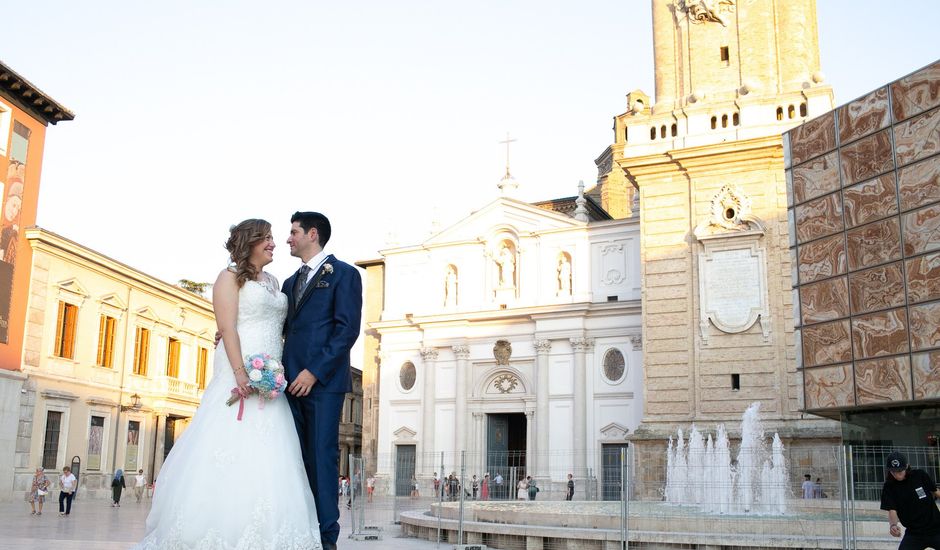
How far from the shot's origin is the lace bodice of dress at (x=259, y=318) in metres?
5.45

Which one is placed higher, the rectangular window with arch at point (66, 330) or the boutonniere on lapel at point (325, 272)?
the rectangular window with arch at point (66, 330)

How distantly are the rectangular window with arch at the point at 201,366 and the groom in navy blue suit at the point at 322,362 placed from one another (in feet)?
Result: 108

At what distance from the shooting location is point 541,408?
107 ft

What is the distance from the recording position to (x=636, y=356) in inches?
1233

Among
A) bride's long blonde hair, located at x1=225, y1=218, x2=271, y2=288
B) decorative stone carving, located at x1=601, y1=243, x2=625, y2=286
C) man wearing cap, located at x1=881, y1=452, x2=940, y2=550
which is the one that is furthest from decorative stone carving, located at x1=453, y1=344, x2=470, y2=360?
bride's long blonde hair, located at x1=225, y1=218, x2=271, y2=288

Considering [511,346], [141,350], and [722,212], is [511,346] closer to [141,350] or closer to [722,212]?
[722,212]

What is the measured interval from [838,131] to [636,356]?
13.3 m

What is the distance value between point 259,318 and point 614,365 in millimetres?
27218

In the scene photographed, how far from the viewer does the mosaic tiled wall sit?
1723 centimetres

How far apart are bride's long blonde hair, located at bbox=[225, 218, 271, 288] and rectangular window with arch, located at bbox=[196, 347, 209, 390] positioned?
33.0 metres

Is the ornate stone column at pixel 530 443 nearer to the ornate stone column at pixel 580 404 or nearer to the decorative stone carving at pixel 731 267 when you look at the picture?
the ornate stone column at pixel 580 404

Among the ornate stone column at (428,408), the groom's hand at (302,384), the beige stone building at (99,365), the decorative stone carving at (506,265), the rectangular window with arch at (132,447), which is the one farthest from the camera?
the decorative stone carving at (506,265)

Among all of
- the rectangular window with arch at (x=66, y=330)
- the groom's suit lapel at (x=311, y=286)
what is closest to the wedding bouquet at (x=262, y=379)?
the groom's suit lapel at (x=311, y=286)

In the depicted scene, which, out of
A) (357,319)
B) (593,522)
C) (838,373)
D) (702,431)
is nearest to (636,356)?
(702,431)
